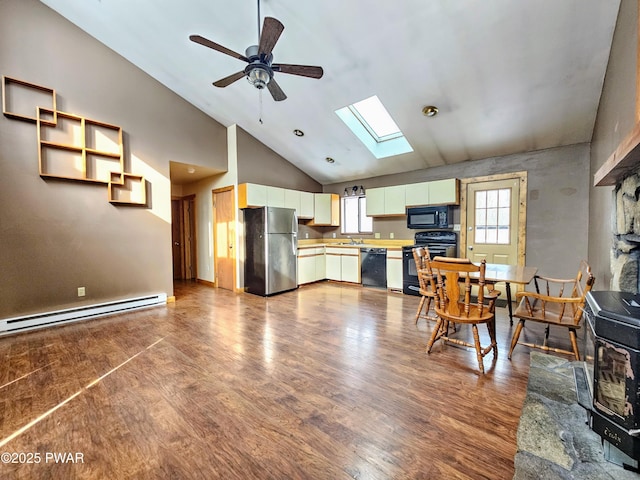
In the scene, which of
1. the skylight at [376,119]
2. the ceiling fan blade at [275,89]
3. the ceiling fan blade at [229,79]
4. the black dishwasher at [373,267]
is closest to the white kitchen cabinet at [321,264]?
the black dishwasher at [373,267]

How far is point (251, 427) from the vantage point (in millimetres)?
1591

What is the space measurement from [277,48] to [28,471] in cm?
402

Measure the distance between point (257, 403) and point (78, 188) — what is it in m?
3.78

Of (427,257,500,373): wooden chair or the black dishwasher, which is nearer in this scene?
(427,257,500,373): wooden chair

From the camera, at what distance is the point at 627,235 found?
63.5 inches

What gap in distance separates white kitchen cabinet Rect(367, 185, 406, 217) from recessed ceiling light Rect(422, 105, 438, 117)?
1595 millimetres

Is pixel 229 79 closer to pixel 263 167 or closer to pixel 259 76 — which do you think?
pixel 259 76

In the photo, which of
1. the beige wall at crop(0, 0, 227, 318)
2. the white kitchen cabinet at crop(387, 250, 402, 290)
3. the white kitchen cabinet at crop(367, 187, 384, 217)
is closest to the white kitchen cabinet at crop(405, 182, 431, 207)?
the white kitchen cabinet at crop(367, 187, 384, 217)

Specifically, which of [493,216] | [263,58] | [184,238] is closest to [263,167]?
[184,238]

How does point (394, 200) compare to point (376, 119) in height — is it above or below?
below

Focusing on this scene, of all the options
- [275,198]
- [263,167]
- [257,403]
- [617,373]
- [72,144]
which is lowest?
[257,403]

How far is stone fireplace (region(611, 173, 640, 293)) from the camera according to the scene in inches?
58.7

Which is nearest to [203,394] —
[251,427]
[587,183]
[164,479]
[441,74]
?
[251,427]

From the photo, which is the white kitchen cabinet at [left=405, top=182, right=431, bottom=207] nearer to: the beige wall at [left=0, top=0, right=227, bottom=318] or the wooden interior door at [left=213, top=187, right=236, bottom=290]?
the wooden interior door at [left=213, top=187, right=236, bottom=290]
